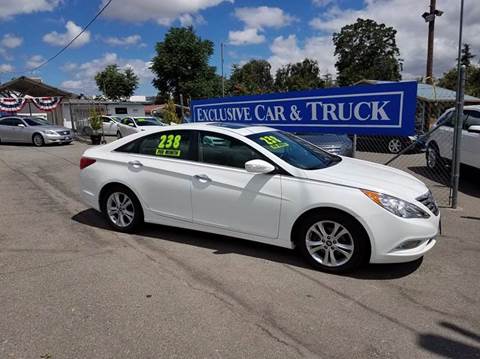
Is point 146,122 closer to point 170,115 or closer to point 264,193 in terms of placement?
point 170,115

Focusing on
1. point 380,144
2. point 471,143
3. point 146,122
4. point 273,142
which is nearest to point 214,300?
point 273,142

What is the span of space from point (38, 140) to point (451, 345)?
62.3 feet

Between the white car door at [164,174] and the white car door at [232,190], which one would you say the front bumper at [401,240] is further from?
the white car door at [164,174]

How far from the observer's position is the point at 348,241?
4.03 metres

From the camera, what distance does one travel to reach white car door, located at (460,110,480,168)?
25.7 feet

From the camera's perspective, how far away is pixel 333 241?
13.3ft

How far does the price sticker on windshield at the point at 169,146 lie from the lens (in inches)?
199

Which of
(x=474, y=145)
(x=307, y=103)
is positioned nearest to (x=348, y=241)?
(x=307, y=103)

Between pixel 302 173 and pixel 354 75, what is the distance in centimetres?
6385

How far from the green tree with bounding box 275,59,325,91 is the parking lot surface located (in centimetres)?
6488

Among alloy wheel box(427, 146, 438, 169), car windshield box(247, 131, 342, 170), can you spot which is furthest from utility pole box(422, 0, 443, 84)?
car windshield box(247, 131, 342, 170)

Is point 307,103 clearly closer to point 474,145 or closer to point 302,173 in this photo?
point 474,145

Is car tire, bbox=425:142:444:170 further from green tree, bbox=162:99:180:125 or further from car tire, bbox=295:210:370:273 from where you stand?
green tree, bbox=162:99:180:125

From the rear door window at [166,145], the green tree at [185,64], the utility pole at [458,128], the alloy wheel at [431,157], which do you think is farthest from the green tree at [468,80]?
the rear door window at [166,145]
